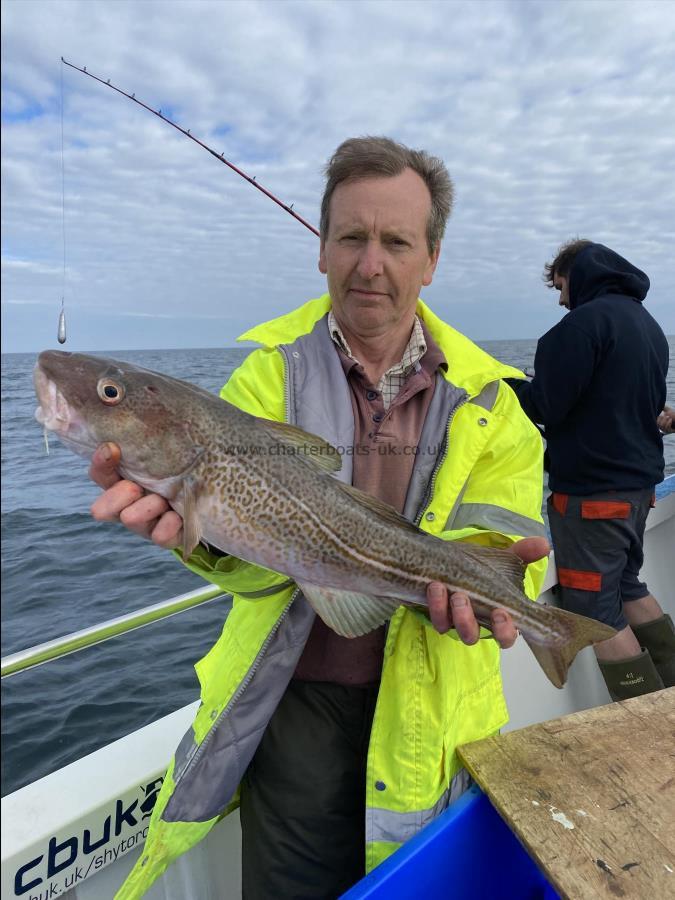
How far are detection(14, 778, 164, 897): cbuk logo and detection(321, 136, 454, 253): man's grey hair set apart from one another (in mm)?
2519

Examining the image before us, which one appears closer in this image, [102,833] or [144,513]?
[144,513]

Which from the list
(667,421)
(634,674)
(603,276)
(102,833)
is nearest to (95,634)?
(102,833)

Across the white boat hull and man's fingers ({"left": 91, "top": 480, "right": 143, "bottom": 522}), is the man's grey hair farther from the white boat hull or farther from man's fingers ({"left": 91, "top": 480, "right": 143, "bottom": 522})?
the white boat hull

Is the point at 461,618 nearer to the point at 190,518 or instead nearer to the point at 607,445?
the point at 190,518

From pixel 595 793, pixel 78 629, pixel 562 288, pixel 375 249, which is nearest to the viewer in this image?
pixel 595 793

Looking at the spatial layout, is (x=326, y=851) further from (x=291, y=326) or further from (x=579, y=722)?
(x=291, y=326)

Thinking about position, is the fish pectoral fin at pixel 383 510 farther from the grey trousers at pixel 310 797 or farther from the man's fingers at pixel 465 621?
the grey trousers at pixel 310 797

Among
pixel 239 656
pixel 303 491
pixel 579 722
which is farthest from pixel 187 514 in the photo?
pixel 579 722

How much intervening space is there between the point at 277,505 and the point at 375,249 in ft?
3.63

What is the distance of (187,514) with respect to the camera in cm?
193

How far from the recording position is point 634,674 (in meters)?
4.33

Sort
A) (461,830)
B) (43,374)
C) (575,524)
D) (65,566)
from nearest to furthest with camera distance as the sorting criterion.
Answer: (43,374), (461,830), (575,524), (65,566)

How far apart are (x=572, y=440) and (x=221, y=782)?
334cm

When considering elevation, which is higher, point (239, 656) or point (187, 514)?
point (187, 514)
